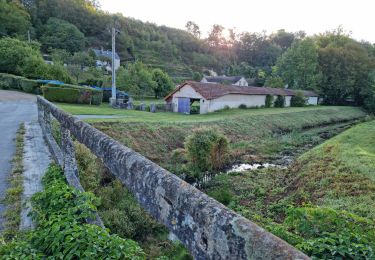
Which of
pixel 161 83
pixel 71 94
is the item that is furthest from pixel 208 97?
pixel 161 83

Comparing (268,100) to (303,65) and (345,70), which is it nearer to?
(303,65)

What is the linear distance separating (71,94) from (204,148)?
19.6 metres

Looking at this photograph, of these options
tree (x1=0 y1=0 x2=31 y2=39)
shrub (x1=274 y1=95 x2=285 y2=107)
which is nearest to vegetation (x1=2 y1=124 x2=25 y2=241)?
shrub (x1=274 y1=95 x2=285 y2=107)

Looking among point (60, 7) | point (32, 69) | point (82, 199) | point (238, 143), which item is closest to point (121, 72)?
point (32, 69)

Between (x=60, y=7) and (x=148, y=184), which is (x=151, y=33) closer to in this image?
(x=60, y=7)

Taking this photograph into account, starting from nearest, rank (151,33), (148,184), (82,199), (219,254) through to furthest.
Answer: (219,254)
(148,184)
(82,199)
(151,33)

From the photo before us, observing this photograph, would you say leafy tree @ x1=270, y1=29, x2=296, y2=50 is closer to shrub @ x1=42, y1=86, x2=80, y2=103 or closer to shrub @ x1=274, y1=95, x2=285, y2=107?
shrub @ x1=274, y1=95, x2=285, y2=107

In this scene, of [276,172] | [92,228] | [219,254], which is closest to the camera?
[219,254]

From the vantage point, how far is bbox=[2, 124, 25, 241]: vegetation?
4.38 m

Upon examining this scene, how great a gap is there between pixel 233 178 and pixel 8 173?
32.3 ft

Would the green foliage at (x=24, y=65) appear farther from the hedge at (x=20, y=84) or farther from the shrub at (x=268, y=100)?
the shrub at (x=268, y=100)

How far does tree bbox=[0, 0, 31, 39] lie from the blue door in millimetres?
48394

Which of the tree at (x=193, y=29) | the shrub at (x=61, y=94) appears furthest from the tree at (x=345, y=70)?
the tree at (x=193, y=29)

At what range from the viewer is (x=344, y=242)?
3.37 m
